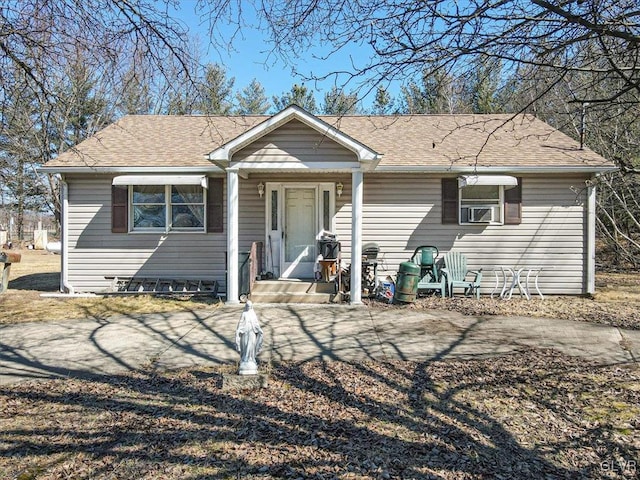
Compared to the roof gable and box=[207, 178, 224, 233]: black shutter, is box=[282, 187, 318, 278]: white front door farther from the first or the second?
the roof gable

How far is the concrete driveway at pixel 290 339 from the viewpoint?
538 cm

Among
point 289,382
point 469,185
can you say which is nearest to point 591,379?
point 289,382

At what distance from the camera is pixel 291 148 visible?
28.5ft

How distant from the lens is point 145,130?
479 inches

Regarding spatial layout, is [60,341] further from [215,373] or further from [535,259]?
[535,259]

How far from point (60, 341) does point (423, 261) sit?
23.1 ft

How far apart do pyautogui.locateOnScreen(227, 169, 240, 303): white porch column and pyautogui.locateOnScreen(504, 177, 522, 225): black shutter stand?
20.3ft

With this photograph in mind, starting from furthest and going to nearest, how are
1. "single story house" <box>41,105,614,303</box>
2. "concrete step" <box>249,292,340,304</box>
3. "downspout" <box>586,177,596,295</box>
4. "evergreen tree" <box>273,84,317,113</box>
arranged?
"evergreen tree" <box>273,84,317,113</box> < "single story house" <box>41,105,614,303</box> < "downspout" <box>586,177,596,295</box> < "concrete step" <box>249,292,340,304</box>

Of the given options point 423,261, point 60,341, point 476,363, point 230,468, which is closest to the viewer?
point 230,468

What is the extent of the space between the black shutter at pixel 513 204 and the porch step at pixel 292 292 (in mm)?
4482

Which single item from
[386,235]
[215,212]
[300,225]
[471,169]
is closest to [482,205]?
[471,169]

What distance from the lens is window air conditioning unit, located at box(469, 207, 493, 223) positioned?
10.2m

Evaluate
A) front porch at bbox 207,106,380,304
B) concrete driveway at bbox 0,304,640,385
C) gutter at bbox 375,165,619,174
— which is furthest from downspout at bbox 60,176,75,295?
gutter at bbox 375,165,619,174

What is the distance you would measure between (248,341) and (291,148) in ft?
16.8
